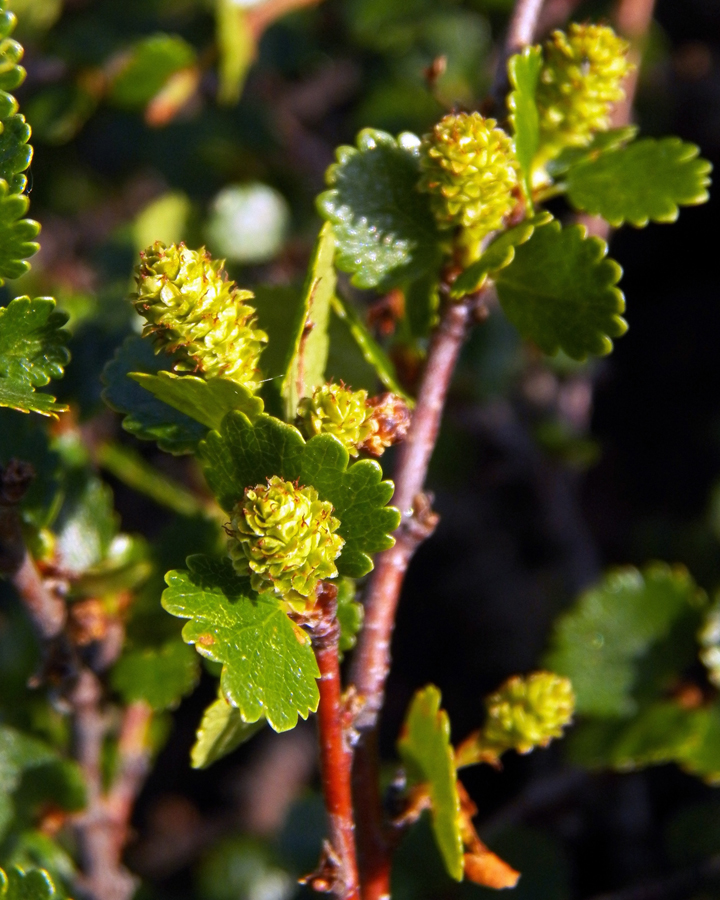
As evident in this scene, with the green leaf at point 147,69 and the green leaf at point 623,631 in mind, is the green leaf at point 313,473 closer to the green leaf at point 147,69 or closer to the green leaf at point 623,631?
the green leaf at point 623,631

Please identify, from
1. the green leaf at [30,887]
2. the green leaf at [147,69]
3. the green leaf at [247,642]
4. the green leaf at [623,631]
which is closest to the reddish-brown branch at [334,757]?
the green leaf at [247,642]

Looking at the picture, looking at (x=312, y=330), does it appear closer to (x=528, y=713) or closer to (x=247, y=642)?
(x=247, y=642)

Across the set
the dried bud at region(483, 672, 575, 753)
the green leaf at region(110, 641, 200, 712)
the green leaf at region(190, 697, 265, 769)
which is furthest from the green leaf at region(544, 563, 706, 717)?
the green leaf at region(190, 697, 265, 769)

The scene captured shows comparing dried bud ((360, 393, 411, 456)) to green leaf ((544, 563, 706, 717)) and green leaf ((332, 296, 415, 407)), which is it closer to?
green leaf ((332, 296, 415, 407))

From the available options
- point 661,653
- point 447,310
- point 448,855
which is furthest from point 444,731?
point 661,653

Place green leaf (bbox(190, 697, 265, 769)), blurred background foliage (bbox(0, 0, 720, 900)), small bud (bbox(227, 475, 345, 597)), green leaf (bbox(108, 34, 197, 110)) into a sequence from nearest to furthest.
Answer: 1. small bud (bbox(227, 475, 345, 597))
2. green leaf (bbox(190, 697, 265, 769))
3. blurred background foliage (bbox(0, 0, 720, 900))
4. green leaf (bbox(108, 34, 197, 110))
